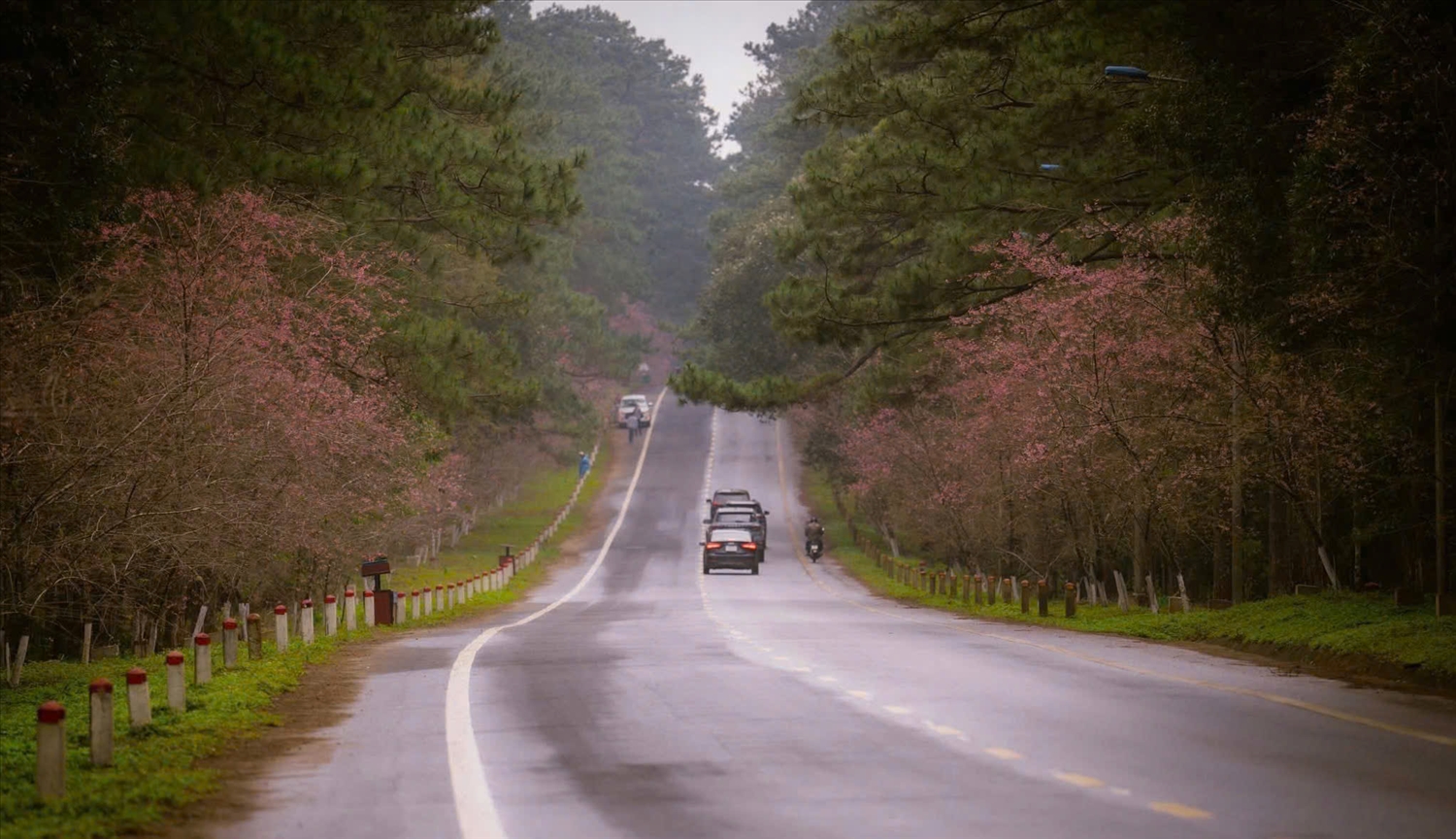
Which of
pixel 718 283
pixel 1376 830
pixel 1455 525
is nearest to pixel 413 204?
pixel 1455 525

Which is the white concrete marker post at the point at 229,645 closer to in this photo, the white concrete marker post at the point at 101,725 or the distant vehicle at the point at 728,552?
the white concrete marker post at the point at 101,725

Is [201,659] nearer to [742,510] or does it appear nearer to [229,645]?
[229,645]

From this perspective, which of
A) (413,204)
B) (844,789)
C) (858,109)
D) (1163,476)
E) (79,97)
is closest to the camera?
(844,789)

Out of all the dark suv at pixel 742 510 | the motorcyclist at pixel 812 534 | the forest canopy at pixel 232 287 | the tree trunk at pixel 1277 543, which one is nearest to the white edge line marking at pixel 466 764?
the forest canopy at pixel 232 287

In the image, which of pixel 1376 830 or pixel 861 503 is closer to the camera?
pixel 1376 830

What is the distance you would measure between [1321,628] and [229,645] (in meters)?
13.4

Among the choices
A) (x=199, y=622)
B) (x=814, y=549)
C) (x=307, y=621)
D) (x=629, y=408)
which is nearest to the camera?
(x=307, y=621)

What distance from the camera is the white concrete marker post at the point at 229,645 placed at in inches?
773

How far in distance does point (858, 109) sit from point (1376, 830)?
21141 mm

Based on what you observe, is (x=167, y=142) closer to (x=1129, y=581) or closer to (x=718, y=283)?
(x=1129, y=581)

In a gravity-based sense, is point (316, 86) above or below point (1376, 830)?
above

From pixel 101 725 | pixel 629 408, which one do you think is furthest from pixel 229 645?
pixel 629 408

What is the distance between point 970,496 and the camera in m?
42.9

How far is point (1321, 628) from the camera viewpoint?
21609 mm
